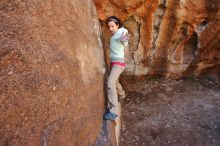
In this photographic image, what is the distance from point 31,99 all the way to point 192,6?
4391 mm

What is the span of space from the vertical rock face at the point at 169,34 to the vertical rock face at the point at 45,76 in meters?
2.43

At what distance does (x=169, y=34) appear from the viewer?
632cm

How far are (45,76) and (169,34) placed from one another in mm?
4282

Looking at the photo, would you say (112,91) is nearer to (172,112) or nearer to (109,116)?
(109,116)

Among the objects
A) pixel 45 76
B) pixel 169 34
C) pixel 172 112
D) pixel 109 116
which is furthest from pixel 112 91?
pixel 169 34

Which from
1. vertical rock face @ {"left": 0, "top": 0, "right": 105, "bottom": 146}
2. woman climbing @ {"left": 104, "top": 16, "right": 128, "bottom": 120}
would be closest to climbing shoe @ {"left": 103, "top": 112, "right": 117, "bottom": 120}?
woman climbing @ {"left": 104, "top": 16, "right": 128, "bottom": 120}

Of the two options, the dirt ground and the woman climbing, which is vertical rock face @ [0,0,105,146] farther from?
the dirt ground

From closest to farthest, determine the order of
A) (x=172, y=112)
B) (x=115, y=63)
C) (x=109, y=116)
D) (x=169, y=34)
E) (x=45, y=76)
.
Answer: (x=45, y=76)
(x=109, y=116)
(x=115, y=63)
(x=172, y=112)
(x=169, y=34)

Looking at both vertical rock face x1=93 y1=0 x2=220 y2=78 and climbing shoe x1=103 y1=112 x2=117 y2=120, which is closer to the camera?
climbing shoe x1=103 y1=112 x2=117 y2=120

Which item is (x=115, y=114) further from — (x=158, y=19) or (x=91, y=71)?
(x=158, y=19)

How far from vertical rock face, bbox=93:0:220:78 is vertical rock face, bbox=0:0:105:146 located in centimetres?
243

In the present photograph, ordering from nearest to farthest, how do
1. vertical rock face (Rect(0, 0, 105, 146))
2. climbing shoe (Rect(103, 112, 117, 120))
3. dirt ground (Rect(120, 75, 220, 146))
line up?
vertical rock face (Rect(0, 0, 105, 146)) < climbing shoe (Rect(103, 112, 117, 120)) < dirt ground (Rect(120, 75, 220, 146))

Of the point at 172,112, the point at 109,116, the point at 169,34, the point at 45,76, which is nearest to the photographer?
the point at 45,76

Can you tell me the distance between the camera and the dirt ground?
5113mm
